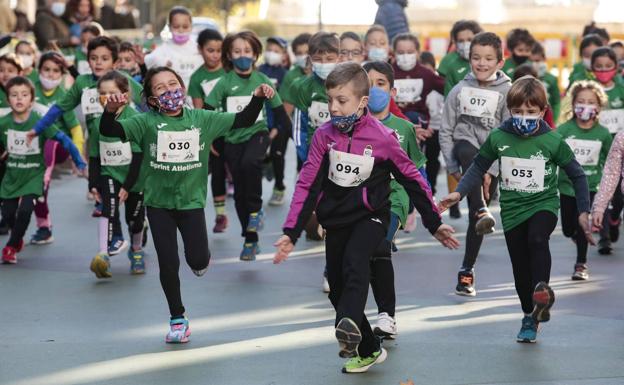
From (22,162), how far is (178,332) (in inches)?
148

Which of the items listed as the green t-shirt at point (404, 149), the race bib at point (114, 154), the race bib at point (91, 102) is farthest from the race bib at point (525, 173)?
the race bib at point (91, 102)

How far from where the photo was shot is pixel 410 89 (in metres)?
12.7

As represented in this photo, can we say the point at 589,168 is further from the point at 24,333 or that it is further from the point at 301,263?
the point at 24,333

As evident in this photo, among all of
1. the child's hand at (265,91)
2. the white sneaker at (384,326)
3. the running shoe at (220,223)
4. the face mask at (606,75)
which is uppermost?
the child's hand at (265,91)

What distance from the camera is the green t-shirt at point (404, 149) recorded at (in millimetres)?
8305

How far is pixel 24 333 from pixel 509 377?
115 inches

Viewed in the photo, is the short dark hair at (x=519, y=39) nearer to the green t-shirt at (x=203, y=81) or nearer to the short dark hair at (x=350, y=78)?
the green t-shirt at (x=203, y=81)

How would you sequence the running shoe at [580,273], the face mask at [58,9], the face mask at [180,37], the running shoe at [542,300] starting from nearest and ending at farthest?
1. the running shoe at [542,300]
2. the running shoe at [580,273]
3. the face mask at [180,37]
4. the face mask at [58,9]

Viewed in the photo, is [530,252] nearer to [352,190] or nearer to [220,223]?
[352,190]

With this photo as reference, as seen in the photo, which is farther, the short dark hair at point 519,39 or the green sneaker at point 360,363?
the short dark hair at point 519,39

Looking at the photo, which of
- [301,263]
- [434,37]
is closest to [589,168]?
[301,263]

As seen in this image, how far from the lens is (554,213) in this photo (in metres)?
8.16

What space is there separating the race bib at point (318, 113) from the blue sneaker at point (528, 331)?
2.92 meters

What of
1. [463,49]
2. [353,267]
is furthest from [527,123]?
[463,49]
